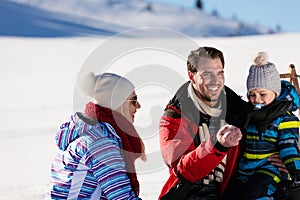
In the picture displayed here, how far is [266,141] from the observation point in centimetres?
283

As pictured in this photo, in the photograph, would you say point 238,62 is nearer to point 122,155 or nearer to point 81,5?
point 122,155

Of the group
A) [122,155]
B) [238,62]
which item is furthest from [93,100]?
[238,62]

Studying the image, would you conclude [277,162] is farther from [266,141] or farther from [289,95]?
[289,95]

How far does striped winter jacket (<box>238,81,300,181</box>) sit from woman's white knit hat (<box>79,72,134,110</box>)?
67 cm

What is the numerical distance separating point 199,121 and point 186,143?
0.15 meters

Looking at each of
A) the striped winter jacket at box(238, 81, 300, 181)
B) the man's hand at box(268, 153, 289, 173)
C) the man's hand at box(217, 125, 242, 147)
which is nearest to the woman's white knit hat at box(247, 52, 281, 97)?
the striped winter jacket at box(238, 81, 300, 181)

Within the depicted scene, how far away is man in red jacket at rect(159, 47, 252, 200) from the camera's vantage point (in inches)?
106

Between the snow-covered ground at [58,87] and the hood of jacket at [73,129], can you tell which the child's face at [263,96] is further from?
the hood of jacket at [73,129]

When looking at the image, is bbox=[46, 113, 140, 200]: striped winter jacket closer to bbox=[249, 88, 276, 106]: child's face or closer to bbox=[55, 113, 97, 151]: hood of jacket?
bbox=[55, 113, 97, 151]: hood of jacket

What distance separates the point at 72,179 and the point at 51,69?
17953mm

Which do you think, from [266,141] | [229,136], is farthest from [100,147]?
[266,141]

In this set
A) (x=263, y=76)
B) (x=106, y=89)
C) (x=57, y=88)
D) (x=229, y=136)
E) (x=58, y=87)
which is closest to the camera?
(x=229, y=136)

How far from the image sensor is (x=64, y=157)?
2568 mm

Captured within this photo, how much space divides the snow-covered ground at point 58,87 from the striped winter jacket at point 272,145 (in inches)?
17.6
